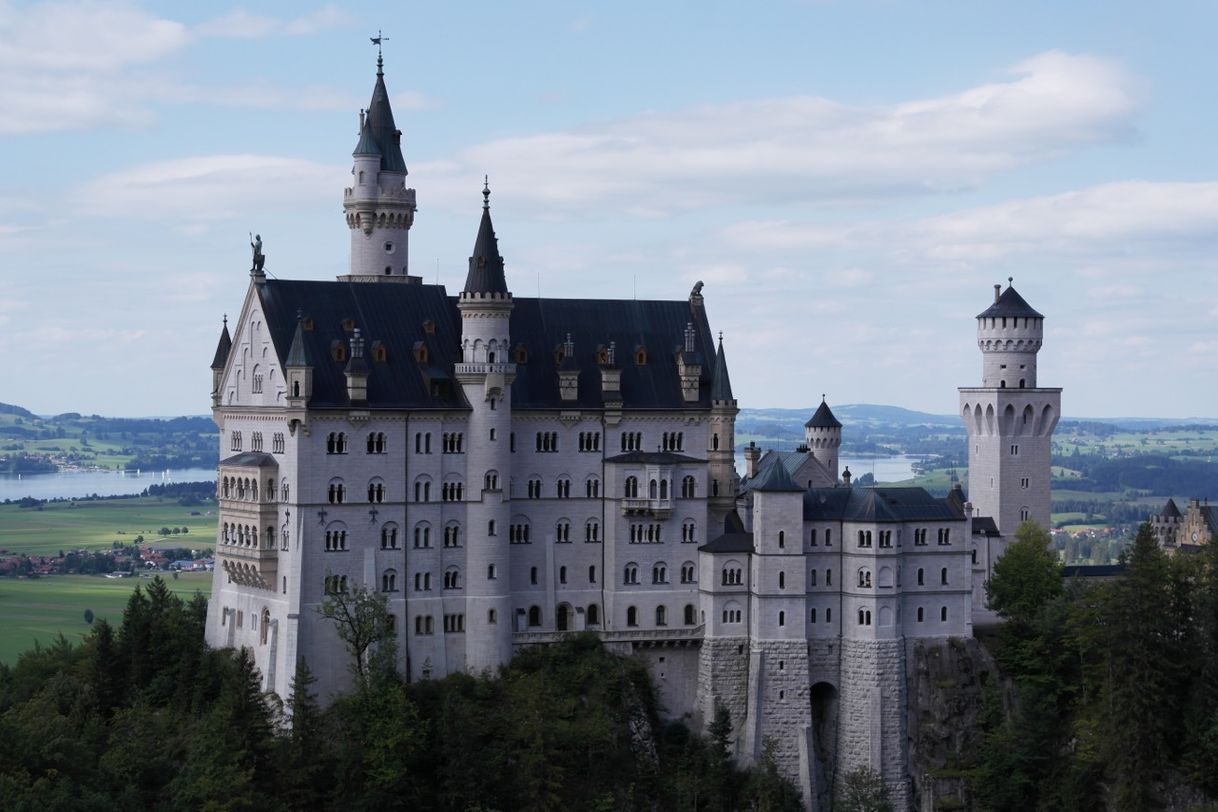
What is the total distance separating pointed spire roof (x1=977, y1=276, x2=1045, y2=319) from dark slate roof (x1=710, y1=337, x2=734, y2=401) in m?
24.5

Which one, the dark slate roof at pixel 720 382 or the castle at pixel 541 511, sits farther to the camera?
the dark slate roof at pixel 720 382

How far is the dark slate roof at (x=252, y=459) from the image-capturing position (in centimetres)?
9919

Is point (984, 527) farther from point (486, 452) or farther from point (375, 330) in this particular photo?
point (375, 330)

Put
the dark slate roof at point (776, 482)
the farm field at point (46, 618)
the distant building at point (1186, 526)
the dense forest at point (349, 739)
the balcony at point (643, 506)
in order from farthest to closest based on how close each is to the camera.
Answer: the farm field at point (46, 618) → the distant building at point (1186, 526) → the balcony at point (643, 506) → the dark slate roof at point (776, 482) → the dense forest at point (349, 739)

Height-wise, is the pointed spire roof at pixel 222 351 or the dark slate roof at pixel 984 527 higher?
the pointed spire roof at pixel 222 351

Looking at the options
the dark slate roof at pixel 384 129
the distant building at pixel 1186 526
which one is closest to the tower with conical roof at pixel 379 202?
the dark slate roof at pixel 384 129

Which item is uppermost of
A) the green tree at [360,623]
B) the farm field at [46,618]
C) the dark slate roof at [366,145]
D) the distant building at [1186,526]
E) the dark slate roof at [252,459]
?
the dark slate roof at [366,145]

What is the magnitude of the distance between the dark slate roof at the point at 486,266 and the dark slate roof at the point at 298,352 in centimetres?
952

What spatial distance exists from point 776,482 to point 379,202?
28.0m

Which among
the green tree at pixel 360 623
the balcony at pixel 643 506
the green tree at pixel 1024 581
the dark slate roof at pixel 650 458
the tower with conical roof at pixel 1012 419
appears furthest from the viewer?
the tower with conical roof at pixel 1012 419

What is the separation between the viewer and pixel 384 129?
111438 millimetres

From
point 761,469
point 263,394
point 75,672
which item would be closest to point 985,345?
point 761,469

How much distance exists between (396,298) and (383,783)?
87.5ft

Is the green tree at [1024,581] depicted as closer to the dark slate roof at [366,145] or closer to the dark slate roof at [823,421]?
the dark slate roof at [823,421]
